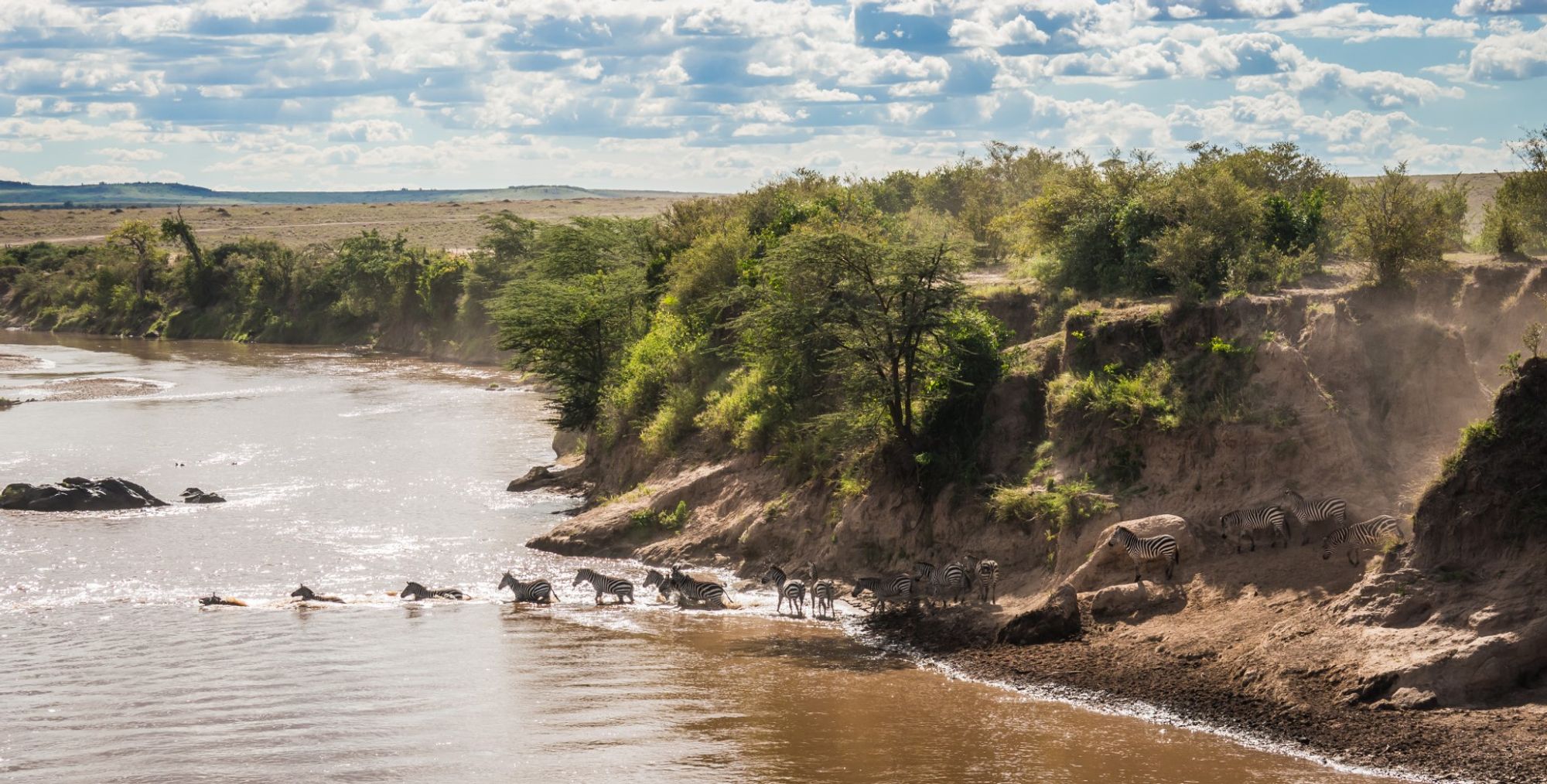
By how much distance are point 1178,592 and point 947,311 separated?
6.09 m

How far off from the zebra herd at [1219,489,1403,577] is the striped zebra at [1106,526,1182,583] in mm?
786

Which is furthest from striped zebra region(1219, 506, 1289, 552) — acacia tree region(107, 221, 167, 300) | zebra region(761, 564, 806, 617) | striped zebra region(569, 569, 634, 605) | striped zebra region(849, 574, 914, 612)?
acacia tree region(107, 221, 167, 300)

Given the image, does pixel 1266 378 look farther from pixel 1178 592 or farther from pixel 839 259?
pixel 839 259

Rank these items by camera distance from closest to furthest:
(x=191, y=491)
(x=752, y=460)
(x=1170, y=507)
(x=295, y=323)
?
(x=1170, y=507) < (x=752, y=460) < (x=191, y=491) < (x=295, y=323)

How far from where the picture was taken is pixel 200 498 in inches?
1177

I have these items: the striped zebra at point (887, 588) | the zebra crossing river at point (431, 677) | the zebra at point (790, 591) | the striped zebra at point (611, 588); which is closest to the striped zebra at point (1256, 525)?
the zebra crossing river at point (431, 677)

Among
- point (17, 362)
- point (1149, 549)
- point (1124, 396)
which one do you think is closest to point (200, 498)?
point (1124, 396)

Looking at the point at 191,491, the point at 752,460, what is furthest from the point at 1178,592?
the point at 191,491

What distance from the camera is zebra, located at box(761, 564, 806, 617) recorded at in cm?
2011

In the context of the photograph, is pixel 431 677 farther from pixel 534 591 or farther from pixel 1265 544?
pixel 1265 544

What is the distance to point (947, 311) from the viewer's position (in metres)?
21.7

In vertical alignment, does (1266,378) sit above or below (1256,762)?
above

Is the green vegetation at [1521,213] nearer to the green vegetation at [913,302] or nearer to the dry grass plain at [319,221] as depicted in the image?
the green vegetation at [913,302]

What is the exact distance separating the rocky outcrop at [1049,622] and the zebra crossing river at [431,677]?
4.19ft
